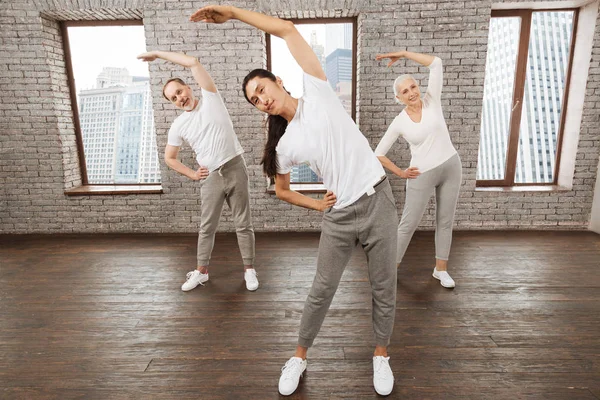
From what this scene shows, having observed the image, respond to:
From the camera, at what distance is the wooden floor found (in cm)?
188

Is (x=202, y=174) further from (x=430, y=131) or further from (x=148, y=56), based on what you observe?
(x=430, y=131)

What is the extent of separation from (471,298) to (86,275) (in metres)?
3.16

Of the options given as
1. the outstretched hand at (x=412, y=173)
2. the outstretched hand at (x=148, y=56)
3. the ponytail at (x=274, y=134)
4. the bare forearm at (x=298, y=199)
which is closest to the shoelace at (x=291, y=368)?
the bare forearm at (x=298, y=199)

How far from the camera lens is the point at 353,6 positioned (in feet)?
12.8

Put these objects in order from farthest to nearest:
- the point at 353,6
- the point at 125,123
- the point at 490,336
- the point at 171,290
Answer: the point at 125,123 < the point at 353,6 < the point at 171,290 < the point at 490,336

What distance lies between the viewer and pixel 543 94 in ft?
14.4

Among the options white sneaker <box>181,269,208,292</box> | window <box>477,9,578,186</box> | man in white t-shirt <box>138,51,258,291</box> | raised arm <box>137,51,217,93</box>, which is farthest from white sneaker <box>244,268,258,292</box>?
window <box>477,9,578,186</box>

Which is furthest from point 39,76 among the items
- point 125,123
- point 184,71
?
point 184,71

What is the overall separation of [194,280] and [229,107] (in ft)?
6.69

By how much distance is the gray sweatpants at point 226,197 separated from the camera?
111 inches

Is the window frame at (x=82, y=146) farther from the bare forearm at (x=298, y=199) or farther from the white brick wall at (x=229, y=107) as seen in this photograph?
the bare forearm at (x=298, y=199)

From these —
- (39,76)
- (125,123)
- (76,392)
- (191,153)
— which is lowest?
(76,392)

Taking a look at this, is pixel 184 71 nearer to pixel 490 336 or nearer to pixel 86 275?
pixel 86 275

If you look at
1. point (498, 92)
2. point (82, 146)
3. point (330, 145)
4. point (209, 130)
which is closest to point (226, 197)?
point (209, 130)
